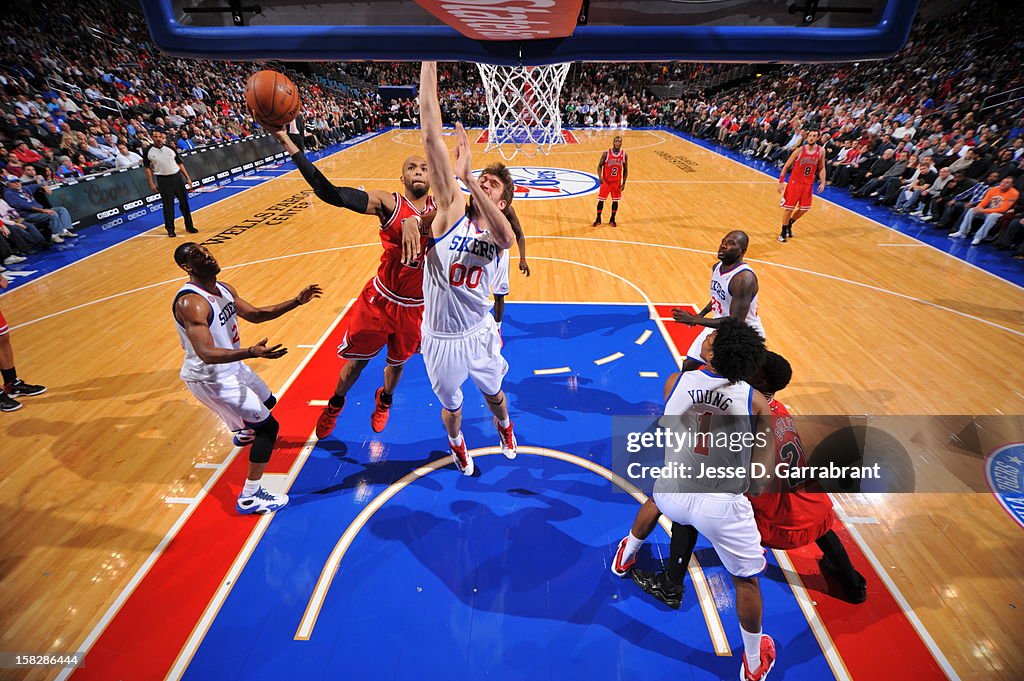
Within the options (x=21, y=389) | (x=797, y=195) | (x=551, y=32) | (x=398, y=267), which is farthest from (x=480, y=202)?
(x=797, y=195)

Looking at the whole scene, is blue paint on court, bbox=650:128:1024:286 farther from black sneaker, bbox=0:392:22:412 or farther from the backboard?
black sneaker, bbox=0:392:22:412

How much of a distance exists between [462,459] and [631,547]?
59.5 inches

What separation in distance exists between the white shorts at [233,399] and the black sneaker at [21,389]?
10.0 ft

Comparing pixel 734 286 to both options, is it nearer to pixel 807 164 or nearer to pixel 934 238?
pixel 807 164

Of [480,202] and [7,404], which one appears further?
[7,404]

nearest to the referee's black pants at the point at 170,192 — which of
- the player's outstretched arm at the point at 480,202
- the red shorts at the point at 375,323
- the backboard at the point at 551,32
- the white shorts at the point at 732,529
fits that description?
the red shorts at the point at 375,323

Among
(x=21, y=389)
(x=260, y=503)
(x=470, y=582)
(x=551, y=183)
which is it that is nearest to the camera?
(x=470, y=582)

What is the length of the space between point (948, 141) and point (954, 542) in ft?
44.1

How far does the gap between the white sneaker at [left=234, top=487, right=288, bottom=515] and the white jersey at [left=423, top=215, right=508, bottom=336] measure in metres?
1.77

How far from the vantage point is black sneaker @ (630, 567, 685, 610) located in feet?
10.7

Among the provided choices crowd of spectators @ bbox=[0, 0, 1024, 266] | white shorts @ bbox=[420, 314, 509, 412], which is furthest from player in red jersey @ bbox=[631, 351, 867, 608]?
crowd of spectators @ bbox=[0, 0, 1024, 266]

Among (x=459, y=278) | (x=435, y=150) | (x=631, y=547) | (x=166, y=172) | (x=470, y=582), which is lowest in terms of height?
(x=470, y=582)

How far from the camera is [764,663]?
2787mm

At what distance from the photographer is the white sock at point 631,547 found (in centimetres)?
327
